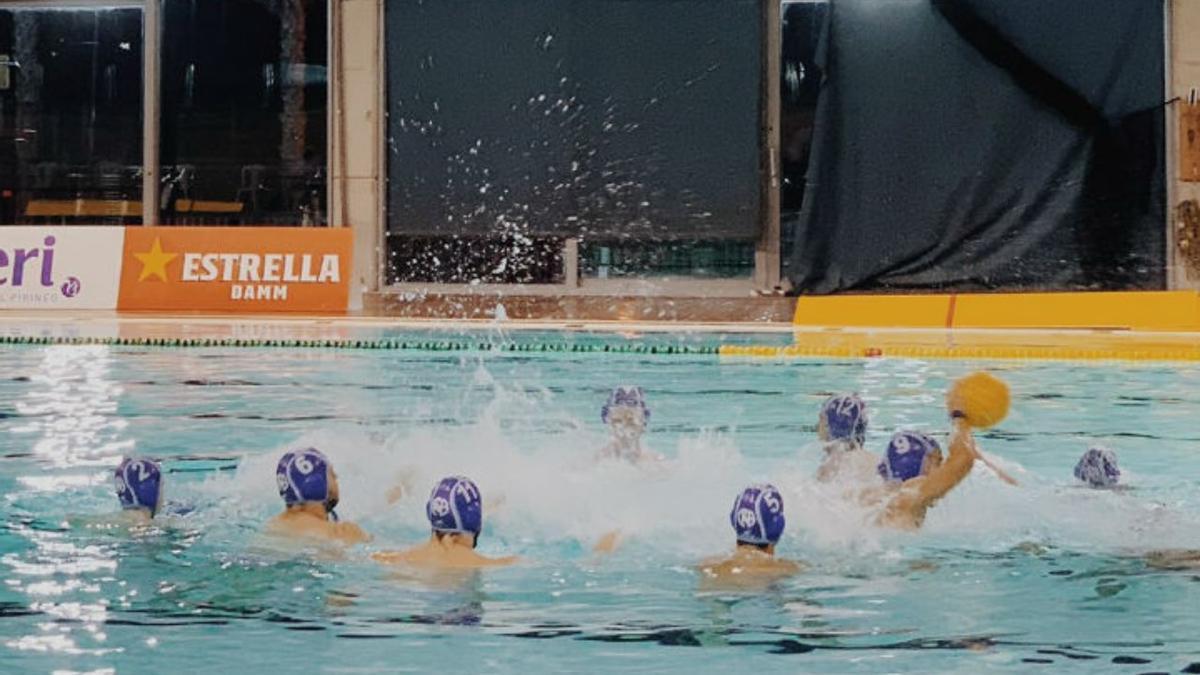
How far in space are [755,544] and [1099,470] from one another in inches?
67.6

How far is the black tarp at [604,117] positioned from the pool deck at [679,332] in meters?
1.70

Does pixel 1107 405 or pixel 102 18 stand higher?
pixel 102 18

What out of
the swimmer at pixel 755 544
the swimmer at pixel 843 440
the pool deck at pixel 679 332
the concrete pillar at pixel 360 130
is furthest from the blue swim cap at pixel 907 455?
the concrete pillar at pixel 360 130

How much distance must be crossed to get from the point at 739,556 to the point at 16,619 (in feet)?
4.92

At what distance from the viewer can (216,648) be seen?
3.08m

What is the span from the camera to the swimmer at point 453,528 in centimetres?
374

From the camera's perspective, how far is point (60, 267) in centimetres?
1370

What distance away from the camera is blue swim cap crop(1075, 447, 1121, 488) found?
5.00m

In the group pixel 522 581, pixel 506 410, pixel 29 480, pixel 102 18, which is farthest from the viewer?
pixel 102 18

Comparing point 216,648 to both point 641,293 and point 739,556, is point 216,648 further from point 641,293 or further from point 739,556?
point 641,293

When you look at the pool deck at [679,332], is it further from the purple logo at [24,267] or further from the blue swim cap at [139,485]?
the blue swim cap at [139,485]

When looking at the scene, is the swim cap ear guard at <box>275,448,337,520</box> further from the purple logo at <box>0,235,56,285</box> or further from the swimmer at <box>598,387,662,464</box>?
the purple logo at <box>0,235,56,285</box>

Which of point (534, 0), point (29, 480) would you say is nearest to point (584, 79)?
point (534, 0)

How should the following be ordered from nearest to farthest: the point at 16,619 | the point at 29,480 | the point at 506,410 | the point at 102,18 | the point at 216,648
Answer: the point at 216,648, the point at 16,619, the point at 29,480, the point at 506,410, the point at 102,18
